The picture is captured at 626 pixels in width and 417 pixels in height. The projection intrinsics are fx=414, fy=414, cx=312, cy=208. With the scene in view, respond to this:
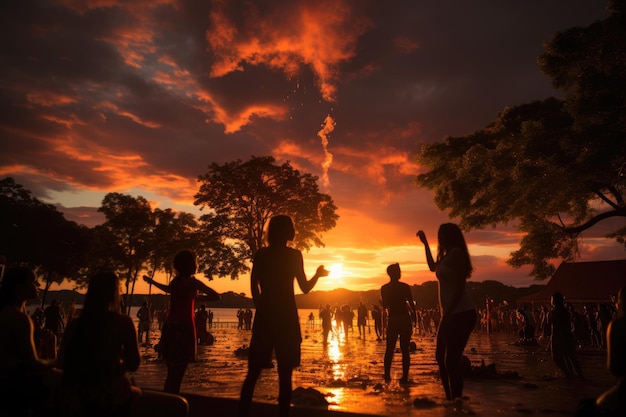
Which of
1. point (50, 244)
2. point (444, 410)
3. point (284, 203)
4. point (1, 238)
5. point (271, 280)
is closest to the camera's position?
point (271, 280)

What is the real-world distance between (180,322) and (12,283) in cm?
200

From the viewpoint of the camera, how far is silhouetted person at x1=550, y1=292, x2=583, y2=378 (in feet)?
28.9

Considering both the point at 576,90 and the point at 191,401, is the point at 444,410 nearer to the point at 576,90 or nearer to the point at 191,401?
the point at 191,401

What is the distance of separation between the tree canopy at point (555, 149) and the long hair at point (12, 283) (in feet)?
48.1

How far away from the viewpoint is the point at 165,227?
37875mm

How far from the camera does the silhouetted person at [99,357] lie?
2.83m

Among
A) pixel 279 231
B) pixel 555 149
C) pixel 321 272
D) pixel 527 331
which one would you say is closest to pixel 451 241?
pixel 321 272

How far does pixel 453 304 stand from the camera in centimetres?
501

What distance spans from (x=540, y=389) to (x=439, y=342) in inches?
121

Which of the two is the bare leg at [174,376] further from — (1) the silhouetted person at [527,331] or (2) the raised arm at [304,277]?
(1) the silhouetted person at [527,331]

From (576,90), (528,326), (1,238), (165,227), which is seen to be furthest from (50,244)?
(576,90)

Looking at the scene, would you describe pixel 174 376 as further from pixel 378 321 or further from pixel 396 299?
pixel 378 321

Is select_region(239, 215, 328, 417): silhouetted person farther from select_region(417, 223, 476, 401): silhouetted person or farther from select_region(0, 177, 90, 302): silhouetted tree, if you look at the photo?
select_region(0, 177, 90, 302): silhouetted tree

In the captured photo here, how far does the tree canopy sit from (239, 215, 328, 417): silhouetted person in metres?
12.8
